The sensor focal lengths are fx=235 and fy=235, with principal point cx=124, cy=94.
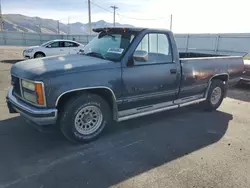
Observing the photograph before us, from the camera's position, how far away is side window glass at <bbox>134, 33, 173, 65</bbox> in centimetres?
421

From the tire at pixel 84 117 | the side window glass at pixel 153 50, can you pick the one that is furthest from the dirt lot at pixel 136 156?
the side window glass at pixel 153 50

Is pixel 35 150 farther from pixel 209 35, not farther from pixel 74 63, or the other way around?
pixel 209 35

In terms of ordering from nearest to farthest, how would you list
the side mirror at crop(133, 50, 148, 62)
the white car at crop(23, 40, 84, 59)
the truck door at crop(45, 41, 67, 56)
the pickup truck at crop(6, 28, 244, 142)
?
the pickup truck at crop(6, 28, 244, 142)
the side mirror at crop(133, 50, 148, 62)
the white car at crop(23, 40, 84, 59)
the truck door at crop(45, 41, 67, 56)

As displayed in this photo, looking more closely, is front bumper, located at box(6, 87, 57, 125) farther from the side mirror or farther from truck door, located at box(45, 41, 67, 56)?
truck door, located at box(45, 41, 67, 56)

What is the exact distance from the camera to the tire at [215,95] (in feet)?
19.6

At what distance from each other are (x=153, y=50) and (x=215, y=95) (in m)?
2.52

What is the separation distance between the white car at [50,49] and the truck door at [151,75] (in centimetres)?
1074

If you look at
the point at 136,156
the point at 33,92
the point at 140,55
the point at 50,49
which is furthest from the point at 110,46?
the point at 50,49

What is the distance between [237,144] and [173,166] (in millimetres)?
1591

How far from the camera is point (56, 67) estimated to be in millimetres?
3658

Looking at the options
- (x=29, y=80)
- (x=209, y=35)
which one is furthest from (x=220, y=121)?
(x=209, y=35)

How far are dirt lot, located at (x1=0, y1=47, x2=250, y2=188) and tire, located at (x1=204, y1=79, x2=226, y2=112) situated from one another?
0.77m

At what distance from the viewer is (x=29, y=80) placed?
140 inches

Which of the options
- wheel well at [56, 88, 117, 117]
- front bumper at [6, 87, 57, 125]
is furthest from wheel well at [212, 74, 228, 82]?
front bumper at [6, 87, 57, 125]
